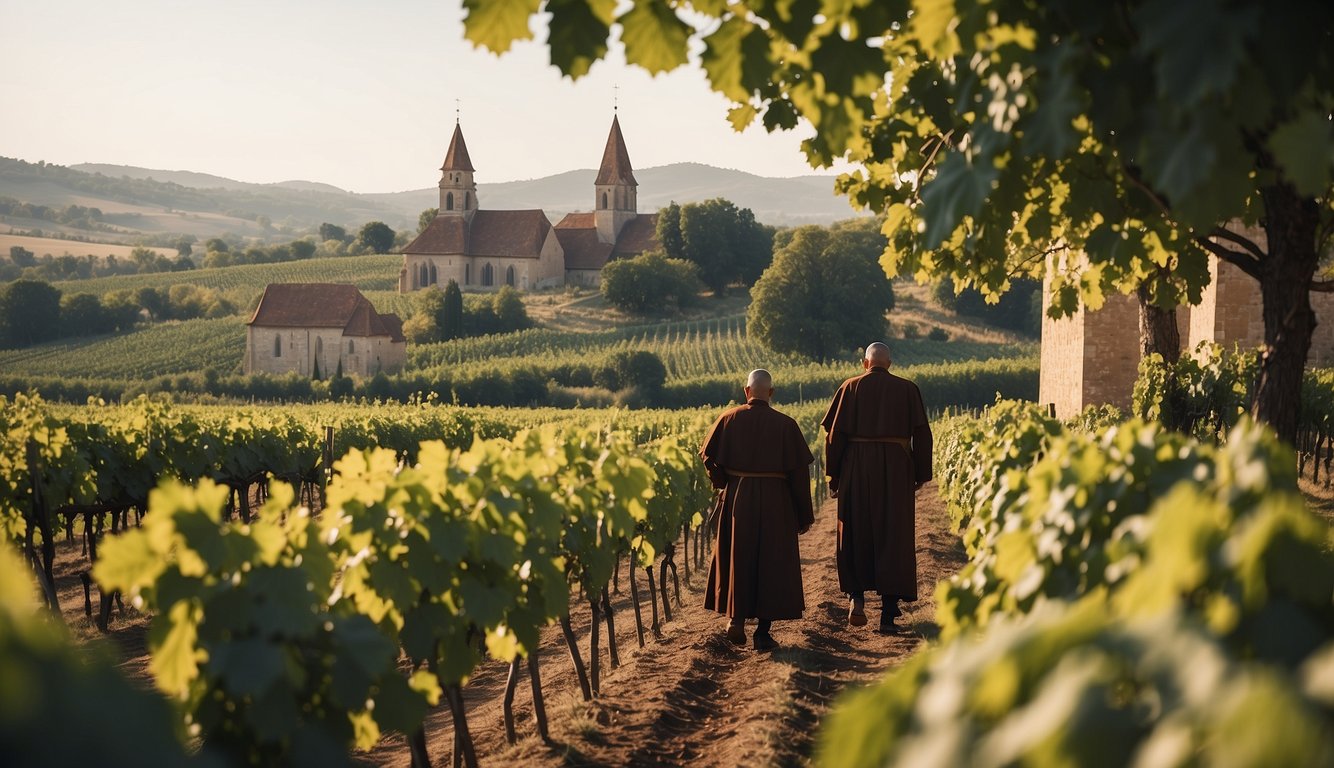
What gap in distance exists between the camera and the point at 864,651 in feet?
25.2


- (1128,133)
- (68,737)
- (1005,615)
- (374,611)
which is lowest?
(374,611)

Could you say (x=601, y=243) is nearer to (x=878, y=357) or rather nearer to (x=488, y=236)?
(x=488, y=236)

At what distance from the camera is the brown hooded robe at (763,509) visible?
793 cm

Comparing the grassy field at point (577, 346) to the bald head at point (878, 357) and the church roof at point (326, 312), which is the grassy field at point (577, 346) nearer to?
the church roof at point (326, 312)

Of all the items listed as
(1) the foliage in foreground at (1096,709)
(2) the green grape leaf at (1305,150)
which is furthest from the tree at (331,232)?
(1) the foliage in foreground at (1096,709)

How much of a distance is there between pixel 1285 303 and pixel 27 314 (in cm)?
8332

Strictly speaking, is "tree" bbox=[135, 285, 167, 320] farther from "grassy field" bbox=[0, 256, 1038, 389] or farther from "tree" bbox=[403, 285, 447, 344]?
"tree" bbox=[403, 285, 447, 344]

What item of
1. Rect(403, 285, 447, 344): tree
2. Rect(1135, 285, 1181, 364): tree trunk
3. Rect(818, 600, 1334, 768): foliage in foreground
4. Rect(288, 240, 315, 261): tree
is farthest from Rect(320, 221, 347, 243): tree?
Rect(818, 600, 1334, 768): foliage in foreground

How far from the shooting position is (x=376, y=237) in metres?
131

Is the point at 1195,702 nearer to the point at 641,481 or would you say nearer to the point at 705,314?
the point at 641,481

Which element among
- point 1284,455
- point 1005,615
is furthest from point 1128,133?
point 1005,615

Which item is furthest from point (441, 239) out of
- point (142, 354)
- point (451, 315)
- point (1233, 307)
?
point (1233, 307)

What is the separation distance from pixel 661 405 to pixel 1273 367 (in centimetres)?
5002

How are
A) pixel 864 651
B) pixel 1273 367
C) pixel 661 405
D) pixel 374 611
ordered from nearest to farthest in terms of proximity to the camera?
1. pixel 374 611
2. pixel 1273 367
3. pixel 864 651
4. pixel 661 405
